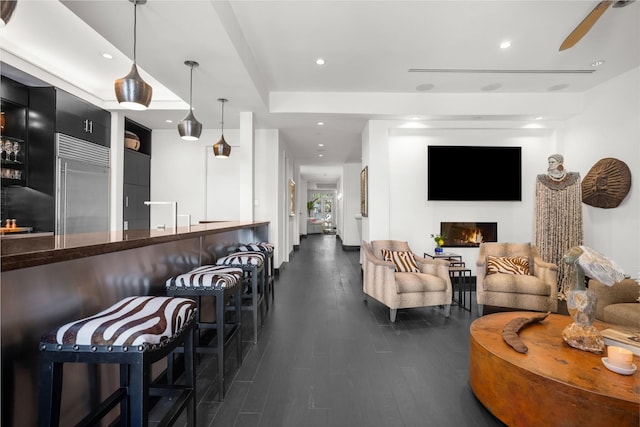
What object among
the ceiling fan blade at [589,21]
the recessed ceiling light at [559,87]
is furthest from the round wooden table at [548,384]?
the recessed ceiling light at [559,87]

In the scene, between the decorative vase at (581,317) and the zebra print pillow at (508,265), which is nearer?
the decorative vase at (581,317)

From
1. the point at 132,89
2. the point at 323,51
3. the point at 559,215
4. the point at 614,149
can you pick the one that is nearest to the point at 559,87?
the point at 614,149

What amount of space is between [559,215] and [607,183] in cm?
68

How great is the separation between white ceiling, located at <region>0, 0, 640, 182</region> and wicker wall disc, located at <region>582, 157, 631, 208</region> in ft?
3.77

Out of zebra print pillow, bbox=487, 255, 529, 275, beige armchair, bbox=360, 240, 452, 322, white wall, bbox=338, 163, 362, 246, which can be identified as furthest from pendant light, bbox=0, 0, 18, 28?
white wall, bbox=338, 163, 362, 246

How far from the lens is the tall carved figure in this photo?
149 inches

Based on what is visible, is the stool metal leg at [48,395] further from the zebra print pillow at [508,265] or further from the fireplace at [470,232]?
the fireplace at [470,232]

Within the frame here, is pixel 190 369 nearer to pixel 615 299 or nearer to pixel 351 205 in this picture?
pixel 615 299

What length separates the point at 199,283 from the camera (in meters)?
1.87

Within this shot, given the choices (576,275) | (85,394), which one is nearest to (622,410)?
(576,275)

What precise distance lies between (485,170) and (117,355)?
5313mm

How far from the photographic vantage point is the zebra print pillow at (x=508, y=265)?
3.50m

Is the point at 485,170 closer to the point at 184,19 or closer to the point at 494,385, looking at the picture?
the point at 494,385

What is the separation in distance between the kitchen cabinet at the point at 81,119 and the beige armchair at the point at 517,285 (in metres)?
5.72
